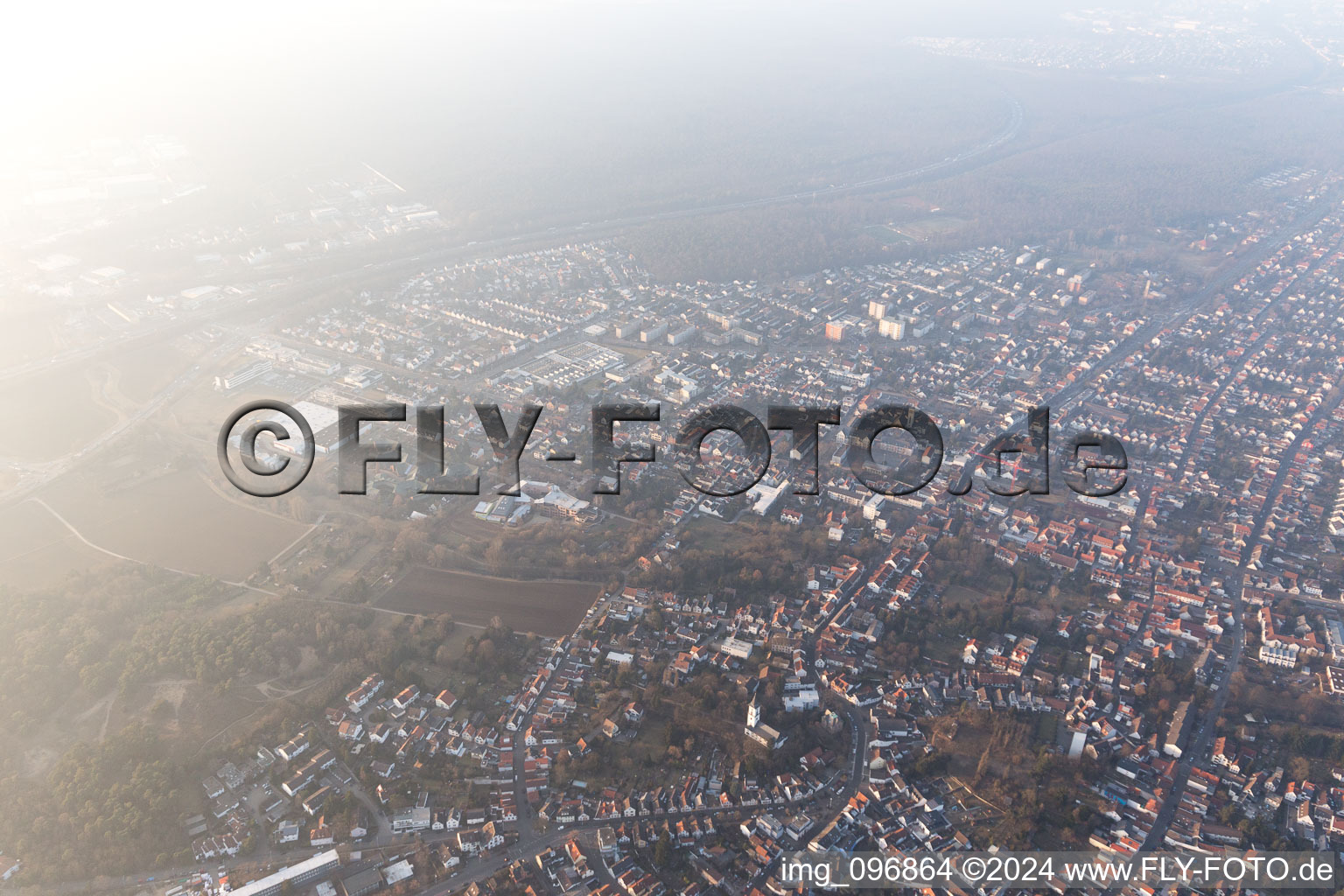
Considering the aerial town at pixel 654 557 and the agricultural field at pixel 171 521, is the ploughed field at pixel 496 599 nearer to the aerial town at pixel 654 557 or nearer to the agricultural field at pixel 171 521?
the aerial town at pixel 654 557

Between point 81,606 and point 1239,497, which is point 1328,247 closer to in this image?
point 1239,497

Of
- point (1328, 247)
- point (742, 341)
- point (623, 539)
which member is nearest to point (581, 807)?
point (623, 539)
